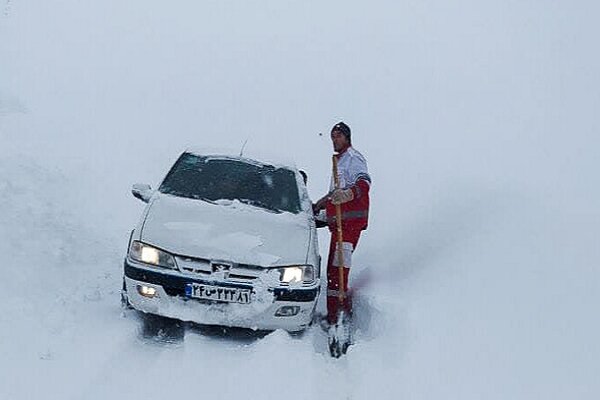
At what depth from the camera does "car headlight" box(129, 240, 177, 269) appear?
5.39m

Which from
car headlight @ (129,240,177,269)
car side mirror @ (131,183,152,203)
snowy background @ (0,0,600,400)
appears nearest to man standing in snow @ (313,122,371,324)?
snowy background @ (0,0,600,400)

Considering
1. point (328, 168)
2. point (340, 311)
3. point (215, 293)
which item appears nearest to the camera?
point (215, 293)

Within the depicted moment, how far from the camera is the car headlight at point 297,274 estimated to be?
5531 mm

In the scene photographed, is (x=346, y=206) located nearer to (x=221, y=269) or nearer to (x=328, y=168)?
(x=221, y=269)

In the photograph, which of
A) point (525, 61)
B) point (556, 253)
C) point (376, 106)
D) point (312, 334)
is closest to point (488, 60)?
point (525, 61)

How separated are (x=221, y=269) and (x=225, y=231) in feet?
1.56

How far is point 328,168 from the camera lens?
48.4 ft

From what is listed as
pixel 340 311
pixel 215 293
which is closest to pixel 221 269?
pixel 215 293

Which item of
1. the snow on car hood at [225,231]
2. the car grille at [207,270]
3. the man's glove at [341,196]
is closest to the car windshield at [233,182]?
the snow on car hood at [225,231]

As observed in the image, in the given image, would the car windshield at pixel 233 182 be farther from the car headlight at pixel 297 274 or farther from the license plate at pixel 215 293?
the license plate at pixel 215 293

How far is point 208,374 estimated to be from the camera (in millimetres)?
4926

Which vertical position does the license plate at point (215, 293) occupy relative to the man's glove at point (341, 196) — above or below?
below

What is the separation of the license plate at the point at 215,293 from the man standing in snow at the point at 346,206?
1.58m

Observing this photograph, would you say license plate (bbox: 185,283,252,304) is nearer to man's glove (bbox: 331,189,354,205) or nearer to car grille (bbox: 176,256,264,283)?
car grille (bbox: 176,256,264,283)
